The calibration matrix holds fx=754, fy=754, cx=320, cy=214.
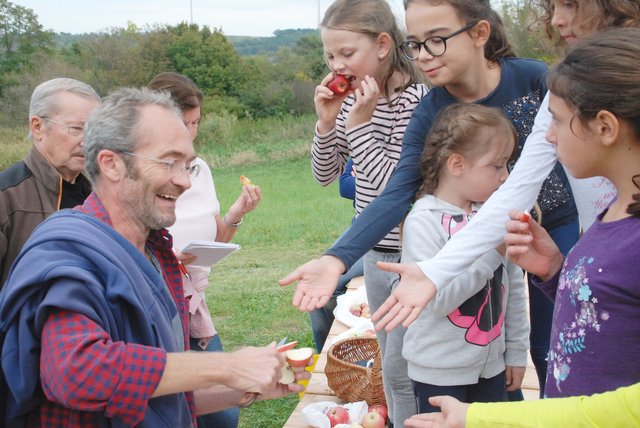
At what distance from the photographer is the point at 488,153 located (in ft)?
8.32

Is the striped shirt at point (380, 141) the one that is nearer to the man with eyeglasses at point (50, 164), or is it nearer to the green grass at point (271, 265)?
the man with eyeglasses at point (50, 164)

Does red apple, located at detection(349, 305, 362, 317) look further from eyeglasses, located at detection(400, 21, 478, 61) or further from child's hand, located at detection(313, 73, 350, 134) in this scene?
eyeglasses, located at detection(400, 21, 478, 61)

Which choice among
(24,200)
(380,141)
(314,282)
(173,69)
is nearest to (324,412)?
(380,141)

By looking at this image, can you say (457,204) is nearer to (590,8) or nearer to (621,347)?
(590,8)

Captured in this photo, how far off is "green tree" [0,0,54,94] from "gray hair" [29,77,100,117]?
34491mm

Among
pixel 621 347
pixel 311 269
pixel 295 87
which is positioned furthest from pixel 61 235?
pixel 295 87

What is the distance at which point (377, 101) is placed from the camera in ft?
9.55

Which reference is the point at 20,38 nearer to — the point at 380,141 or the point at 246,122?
the point at 246,122

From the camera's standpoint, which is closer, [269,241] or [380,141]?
[380,141]

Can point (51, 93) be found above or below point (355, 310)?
above

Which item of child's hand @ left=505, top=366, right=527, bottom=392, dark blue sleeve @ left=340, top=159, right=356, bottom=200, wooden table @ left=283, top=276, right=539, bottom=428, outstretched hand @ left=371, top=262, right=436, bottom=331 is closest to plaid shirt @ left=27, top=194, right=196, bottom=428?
outstretched hand @ left=371, top=262, right=436, bottom=331

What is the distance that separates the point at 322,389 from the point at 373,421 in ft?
1.95

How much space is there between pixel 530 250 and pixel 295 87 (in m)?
30.4

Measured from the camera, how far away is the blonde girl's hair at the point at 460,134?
2.46m
